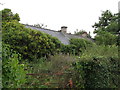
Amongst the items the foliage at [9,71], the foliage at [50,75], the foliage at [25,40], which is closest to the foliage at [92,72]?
the foliage at [50,75]

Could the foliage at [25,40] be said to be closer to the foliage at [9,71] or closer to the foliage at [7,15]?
the foliage at [7,15]

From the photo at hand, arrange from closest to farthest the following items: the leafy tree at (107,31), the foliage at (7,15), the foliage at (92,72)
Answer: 1. the foliage at (92,72)
2. the foliage at (7,15)
3. the leafy tree at (107,31)

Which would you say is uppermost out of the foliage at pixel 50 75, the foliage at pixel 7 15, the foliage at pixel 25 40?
the foliage at pixel 7 15

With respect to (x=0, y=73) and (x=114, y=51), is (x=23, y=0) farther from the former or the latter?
(x=0, y=73)

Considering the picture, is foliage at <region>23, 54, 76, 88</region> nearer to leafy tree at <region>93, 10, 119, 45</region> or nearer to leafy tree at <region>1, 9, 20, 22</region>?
leafy tree at <region>1, 9, 20, 22</region>

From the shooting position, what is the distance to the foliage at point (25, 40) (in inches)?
303

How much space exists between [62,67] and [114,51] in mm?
3571

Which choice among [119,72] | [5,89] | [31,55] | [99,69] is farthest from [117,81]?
[5,89]

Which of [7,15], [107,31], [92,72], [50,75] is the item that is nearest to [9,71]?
[50,75]

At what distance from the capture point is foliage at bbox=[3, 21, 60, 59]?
7684mm

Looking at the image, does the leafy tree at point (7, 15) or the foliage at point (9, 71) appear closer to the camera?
the foliage at point (9, 71)

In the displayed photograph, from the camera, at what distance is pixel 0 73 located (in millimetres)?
3686

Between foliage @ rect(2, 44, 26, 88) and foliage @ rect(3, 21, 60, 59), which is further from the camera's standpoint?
foliage @ rect(3, 21, 60, 59)

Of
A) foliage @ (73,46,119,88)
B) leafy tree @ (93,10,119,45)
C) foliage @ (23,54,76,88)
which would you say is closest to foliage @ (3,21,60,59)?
foliage @ (23,54,76,88)
